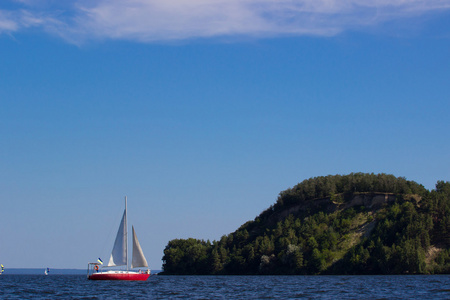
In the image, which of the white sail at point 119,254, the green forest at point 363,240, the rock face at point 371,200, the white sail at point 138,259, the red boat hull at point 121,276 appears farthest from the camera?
the rock face at point 371,200

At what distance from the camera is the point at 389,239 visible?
161750mm

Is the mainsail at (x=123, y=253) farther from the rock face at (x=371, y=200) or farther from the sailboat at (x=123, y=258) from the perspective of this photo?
the rock face at (x=371, y=200)

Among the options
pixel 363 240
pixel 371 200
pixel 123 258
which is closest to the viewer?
pixel 123 258

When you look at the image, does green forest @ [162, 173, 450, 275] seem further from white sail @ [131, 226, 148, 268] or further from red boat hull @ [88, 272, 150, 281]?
white sail @ [131, 226, 148, 268]

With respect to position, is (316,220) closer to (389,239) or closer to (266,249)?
(266,249)

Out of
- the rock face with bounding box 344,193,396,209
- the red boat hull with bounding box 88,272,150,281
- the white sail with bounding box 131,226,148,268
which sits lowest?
the red boat hull with bounding box 88,272,150,281

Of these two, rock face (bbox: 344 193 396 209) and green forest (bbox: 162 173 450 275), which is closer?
green forest (bbox: 162 173 450 275)

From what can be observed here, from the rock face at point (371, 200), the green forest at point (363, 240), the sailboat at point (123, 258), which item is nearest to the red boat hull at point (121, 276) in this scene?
the sailboat at point (123, 258)

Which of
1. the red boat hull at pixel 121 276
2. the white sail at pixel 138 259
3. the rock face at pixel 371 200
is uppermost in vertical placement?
the rock face at pixel 371 200

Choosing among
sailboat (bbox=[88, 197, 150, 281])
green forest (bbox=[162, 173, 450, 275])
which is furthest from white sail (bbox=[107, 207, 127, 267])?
green forest (bbox=[162, 173, 450, 275])

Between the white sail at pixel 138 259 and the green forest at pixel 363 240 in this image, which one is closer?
the white sail at pixel 138 259

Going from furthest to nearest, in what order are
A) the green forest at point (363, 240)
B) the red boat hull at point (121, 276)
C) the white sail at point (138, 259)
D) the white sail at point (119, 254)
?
the green forest at point (363, 240) → the red boat hull at point (121, 276) → the white sail at point (138, 259) → the white sail at point (119, 254)

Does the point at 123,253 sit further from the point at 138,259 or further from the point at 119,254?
the point at 138,259

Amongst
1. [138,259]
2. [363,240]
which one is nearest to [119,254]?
[138,259]
